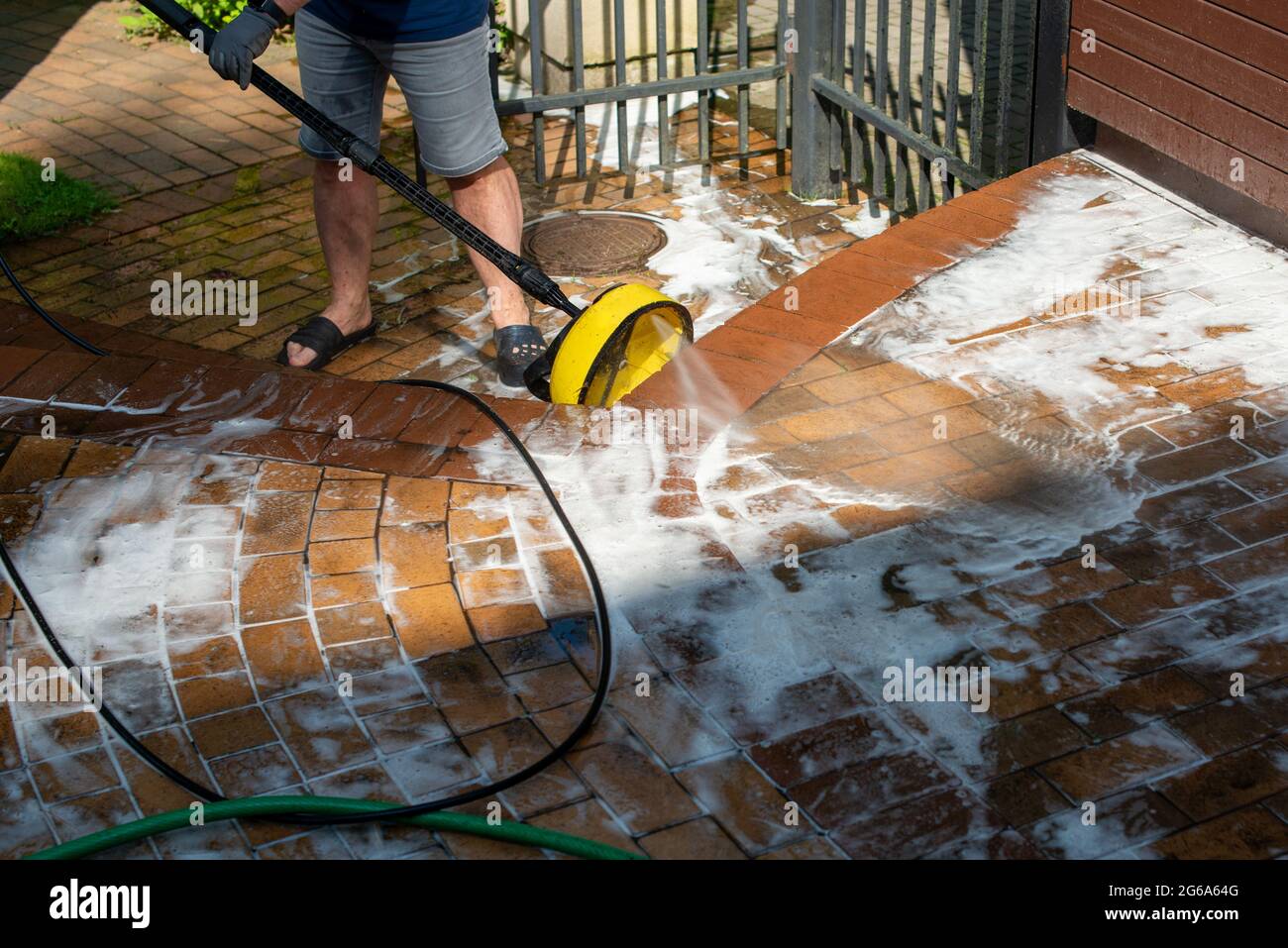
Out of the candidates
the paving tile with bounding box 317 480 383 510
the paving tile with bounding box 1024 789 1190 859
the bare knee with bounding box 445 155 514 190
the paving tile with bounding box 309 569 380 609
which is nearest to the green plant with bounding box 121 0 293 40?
the bare knee with bounding box 445 155 514 190

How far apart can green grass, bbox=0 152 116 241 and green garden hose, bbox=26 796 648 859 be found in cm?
396

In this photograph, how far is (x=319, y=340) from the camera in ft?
15.3

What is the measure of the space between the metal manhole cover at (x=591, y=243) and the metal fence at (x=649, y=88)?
1.12ft

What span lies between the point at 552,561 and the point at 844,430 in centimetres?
80

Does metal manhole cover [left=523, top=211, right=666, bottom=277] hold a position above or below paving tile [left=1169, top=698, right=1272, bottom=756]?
above

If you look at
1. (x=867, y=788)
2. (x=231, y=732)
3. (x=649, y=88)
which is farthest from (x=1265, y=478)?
(x=649, y=88)

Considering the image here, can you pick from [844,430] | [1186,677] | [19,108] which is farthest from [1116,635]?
[19,108]

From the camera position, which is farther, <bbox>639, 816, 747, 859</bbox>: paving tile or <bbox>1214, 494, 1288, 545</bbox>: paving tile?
<bbox>1214, 494, 1288, 545</bbox>: paving tile

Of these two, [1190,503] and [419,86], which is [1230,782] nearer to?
[1190,503]

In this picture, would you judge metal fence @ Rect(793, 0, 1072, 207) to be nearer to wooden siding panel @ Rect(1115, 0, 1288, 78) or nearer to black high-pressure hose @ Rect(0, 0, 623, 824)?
wooden siding panel @ Rect(1115, 0, 1288, 78)

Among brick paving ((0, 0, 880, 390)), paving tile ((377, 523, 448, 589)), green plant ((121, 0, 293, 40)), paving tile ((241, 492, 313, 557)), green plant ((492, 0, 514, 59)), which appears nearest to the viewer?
paving tile ((377, 523, 448, 589))

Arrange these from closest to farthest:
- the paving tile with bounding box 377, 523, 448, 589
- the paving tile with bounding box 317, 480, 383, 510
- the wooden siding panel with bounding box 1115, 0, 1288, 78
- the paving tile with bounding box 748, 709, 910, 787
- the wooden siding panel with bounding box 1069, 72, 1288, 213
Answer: the paving tile with bounding box 748, 709, 910, 787 → the paving tile with bounding box 377, 523, 448, 589 → the paving tile with bounding box 317, 480, 383, 510 → the wooden siding panel with bounding box 1115, 0, 1288, 78 → the wooden siding panel with bounding box 1069, 72, 1288, 213

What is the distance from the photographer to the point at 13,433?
11.4 ft

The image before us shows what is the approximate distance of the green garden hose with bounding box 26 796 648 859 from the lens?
2.30 meters
